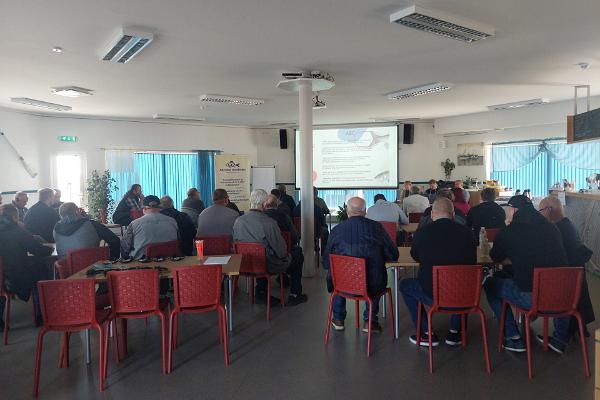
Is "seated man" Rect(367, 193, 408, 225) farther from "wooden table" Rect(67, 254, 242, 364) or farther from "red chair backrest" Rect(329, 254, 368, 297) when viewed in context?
"wooden table" Rect(67, 254, 242, 364)

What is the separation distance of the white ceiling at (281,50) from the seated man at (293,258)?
1.86 metres

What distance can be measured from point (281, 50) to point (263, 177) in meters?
7.07

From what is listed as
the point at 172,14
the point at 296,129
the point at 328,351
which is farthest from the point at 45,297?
the point at 296,129

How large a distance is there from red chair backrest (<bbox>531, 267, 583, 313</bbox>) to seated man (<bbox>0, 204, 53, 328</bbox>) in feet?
15.2

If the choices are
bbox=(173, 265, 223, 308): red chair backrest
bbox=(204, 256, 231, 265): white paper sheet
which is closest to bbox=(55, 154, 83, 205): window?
bbox=(204, 256, 231, 265): white paper sheet

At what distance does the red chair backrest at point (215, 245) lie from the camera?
4781mm

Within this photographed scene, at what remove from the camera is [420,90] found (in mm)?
7043

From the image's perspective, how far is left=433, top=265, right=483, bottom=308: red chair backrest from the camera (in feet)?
10.2

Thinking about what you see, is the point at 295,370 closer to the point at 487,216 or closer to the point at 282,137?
the point at 487,216

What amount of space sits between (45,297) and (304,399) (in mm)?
1908

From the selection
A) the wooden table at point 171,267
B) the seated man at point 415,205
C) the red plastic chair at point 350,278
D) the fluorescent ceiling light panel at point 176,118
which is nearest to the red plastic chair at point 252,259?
the wooden table at point 171,267

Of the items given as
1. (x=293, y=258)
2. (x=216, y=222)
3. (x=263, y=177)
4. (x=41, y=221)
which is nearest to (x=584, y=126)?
(x=293, y=258)

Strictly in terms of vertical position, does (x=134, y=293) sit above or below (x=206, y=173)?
below

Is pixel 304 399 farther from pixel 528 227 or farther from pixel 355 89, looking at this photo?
pixel 355 89
